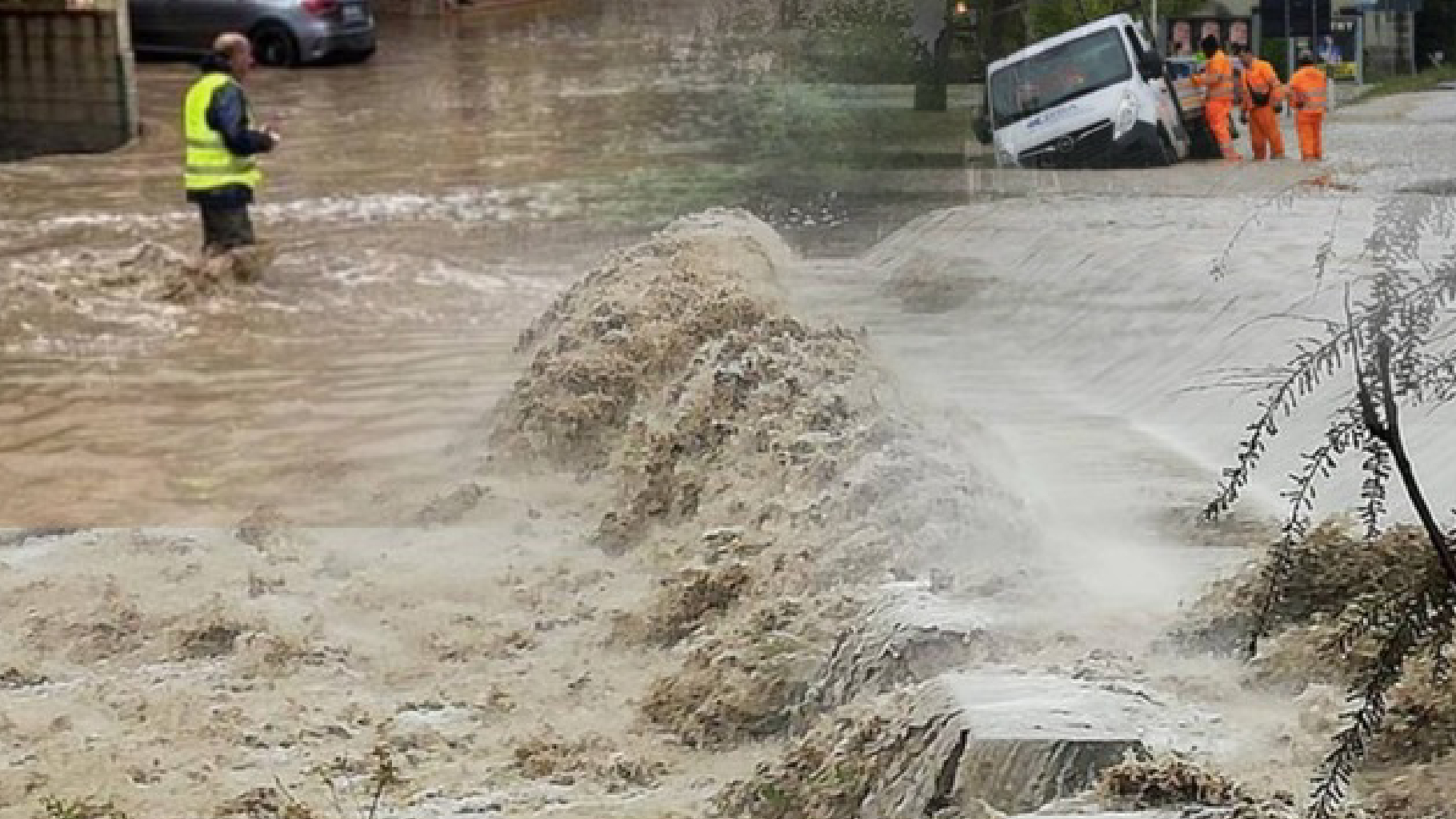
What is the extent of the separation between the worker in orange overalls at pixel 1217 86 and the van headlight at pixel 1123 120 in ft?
4.04

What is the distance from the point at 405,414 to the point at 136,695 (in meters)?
4.23

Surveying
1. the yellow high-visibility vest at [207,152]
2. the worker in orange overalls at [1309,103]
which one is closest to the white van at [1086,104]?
the worker in orange overalls at [1309,103]

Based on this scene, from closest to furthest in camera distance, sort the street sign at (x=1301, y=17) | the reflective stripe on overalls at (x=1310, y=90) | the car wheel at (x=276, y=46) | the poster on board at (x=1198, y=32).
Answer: the street sign at (x=1301, y=17) < the reflective stripe on overalls at (x=1310, y=90) < the poster on board at (x=1198, y=32) < the car wheel at (x=276, y=46)

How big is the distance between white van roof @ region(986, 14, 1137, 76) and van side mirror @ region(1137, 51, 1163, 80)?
0.20 m

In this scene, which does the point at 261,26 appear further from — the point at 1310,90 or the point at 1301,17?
the point at 1301,17

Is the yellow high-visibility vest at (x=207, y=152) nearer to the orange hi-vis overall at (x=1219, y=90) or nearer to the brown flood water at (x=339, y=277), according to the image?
the brown flood water at (x=339, y=277)

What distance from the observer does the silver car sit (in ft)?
84.8

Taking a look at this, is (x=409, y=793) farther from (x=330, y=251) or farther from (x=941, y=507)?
(x=330, y=251)

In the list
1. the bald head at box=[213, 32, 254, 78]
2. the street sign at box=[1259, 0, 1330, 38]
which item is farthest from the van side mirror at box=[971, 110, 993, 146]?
the bald head at box=[213, 32, 254, 78]

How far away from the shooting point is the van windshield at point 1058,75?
1098cm

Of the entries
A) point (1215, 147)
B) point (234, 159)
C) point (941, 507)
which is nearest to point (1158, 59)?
point (1215, 147)

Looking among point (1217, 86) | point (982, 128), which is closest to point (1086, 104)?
point (982, 128)

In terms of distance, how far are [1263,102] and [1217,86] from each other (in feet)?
4.16

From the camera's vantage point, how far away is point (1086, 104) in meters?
12.1
